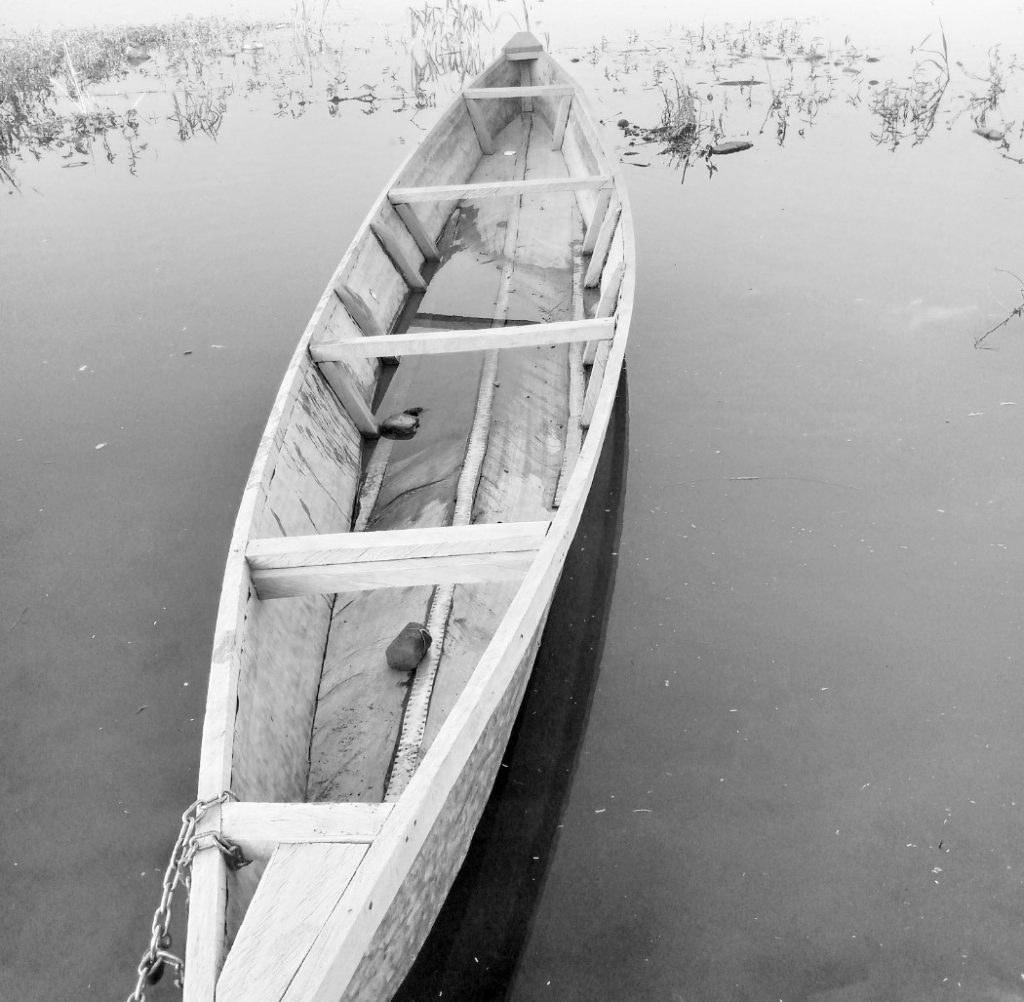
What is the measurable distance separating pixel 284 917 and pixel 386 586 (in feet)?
4.03

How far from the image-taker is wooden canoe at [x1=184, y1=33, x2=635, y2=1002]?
67.6 inches

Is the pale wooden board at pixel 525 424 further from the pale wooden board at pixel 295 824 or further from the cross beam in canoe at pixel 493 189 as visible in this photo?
the pale wooden board at pixel 295 824

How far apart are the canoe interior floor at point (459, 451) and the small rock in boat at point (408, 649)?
0.04 metres

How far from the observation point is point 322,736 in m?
2.61

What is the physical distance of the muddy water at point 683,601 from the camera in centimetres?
248

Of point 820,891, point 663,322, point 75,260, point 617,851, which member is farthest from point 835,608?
point 75,260

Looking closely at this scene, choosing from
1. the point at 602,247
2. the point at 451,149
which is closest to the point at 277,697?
the point at 602,247

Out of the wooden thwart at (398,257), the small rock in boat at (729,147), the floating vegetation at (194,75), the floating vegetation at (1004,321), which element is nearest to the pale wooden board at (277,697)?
the wooden thwart at (398,257)

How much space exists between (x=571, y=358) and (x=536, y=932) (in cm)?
328

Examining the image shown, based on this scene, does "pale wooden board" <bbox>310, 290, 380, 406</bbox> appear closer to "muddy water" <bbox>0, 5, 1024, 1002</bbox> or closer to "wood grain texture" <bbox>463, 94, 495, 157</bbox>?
"muddy water" <bbox>0, 5, 1024, 1002</bbox>

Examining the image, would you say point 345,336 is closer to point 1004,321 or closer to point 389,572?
point 389,572

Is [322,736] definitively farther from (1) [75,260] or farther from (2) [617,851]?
(1) [75,260]

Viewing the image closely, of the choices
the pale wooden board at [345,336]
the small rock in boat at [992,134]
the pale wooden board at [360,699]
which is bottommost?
the pale wooden board at [360,699]

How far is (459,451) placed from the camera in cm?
386
